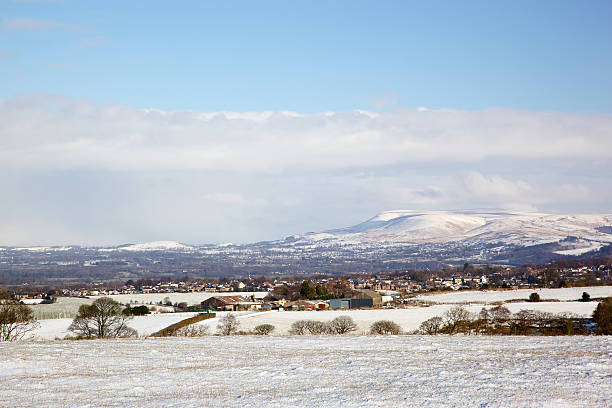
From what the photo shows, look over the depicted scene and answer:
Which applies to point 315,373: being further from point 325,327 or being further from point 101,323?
point 101,323

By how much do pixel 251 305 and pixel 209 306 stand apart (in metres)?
7.61

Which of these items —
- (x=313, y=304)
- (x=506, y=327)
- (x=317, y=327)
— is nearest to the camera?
(x=506, y=327)

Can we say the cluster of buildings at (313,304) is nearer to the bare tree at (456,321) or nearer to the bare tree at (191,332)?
the bare tree at (191,332)

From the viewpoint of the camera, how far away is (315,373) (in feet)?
63.8

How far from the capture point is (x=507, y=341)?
2669 cm

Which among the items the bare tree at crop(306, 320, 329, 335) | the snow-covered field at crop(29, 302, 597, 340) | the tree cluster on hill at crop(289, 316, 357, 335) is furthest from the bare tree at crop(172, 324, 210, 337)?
the bare tree at crop(306, 320, 329, 335)

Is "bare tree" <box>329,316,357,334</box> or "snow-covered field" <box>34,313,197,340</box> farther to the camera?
"snow-covered field" <box>34,313,197,340</box>

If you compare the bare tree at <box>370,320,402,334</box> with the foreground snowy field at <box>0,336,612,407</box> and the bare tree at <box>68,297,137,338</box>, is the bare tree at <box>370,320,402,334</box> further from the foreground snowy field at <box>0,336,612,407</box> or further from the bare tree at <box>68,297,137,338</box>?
the bare tree at <box>68,297,137,338</box>

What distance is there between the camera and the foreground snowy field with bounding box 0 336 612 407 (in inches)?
622

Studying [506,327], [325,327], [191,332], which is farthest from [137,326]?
[506,327]

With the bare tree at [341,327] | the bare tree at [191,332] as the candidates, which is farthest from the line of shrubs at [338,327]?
the bare tree at [191,332]

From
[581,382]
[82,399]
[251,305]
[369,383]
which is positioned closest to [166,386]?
[82,399]

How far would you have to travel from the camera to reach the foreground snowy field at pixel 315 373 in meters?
15.8

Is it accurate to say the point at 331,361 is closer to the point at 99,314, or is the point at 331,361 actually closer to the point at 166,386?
the point at 166,386
